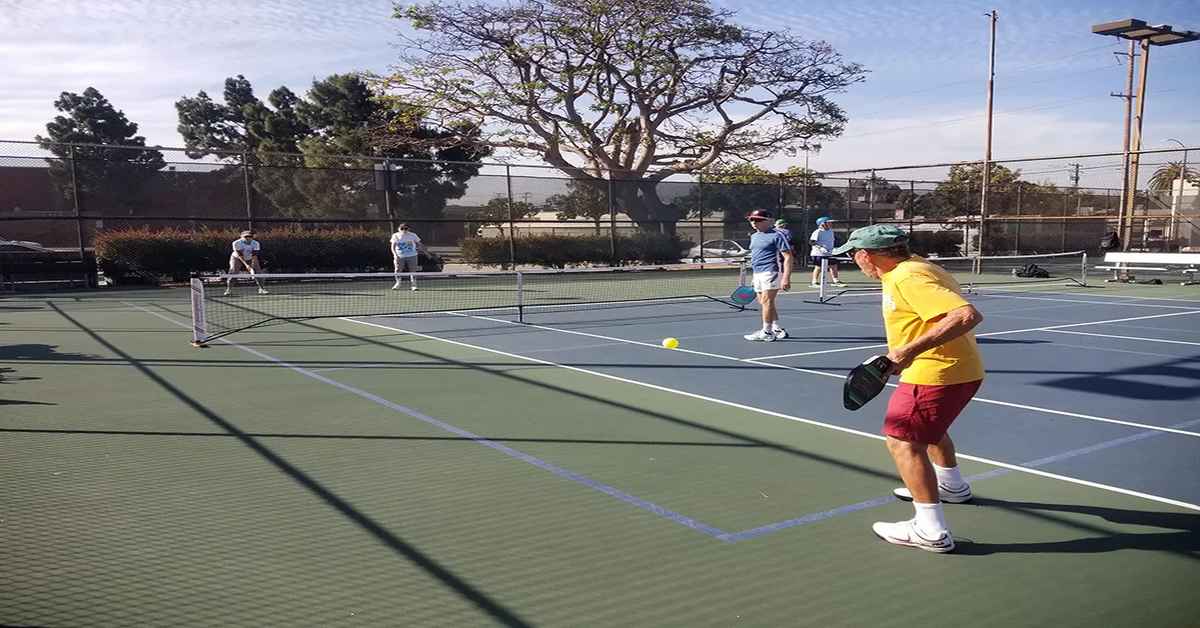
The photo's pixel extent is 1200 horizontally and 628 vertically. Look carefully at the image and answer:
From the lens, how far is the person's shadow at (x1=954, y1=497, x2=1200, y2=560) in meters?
4.04

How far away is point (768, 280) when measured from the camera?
1068cm

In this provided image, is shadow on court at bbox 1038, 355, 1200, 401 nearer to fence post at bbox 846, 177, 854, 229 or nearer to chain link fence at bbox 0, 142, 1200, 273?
chain link fence at bbox 0, 142, 1200, 273

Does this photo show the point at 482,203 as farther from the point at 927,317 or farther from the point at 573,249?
the point at 927,317

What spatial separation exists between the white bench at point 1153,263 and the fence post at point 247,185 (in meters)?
22.9

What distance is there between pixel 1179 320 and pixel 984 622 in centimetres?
1258

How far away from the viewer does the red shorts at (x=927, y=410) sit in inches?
151

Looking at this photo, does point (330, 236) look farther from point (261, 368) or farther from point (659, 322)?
point (261, 368)

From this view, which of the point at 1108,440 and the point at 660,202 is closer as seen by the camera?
the point at 1108,440

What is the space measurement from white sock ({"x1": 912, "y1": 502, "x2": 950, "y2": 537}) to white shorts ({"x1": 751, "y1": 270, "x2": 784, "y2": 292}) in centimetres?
686

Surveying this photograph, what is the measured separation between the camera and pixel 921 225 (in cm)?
3412

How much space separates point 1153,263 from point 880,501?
20098 millimetres

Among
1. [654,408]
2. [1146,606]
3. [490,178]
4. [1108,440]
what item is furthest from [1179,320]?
[490,178]

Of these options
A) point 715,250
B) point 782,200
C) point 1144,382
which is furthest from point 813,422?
point 782,200

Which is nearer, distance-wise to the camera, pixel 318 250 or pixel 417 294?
pixel 417 294
